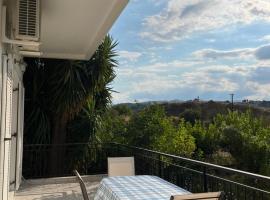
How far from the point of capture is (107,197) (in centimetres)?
333

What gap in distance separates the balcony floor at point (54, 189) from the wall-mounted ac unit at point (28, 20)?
337 cm

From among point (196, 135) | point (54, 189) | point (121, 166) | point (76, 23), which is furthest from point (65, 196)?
point (196, 135)

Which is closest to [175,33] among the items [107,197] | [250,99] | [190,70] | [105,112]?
[190,70]

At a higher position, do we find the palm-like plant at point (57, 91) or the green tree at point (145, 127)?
the palm-like plant at point (57, 91)

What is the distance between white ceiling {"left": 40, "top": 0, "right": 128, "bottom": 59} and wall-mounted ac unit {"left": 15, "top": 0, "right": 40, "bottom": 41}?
37 centimetres

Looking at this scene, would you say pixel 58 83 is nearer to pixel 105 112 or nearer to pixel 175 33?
pixel 105 112

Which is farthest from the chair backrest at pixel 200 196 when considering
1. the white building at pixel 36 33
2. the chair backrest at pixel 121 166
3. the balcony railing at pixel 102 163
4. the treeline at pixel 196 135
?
the treeline at pixel 196 135

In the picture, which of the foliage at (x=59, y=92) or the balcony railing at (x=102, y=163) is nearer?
the balcony railing at (x=102, y=163)

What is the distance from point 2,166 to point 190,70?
26741 millimetres

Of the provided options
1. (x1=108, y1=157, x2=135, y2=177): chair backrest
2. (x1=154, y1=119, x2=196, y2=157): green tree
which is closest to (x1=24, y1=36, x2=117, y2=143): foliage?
(x1=154, y1=119, x2=196, y2=157): green tree

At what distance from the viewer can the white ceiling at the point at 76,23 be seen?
12.6 feet

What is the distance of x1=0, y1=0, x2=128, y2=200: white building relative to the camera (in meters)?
3.34

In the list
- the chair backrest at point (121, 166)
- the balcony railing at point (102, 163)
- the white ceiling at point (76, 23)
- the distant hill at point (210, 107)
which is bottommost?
the balcony railing at point (102, 163)

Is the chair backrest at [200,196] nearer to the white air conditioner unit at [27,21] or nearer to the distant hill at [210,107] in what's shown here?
the white air conditioner unit at [27,21]
